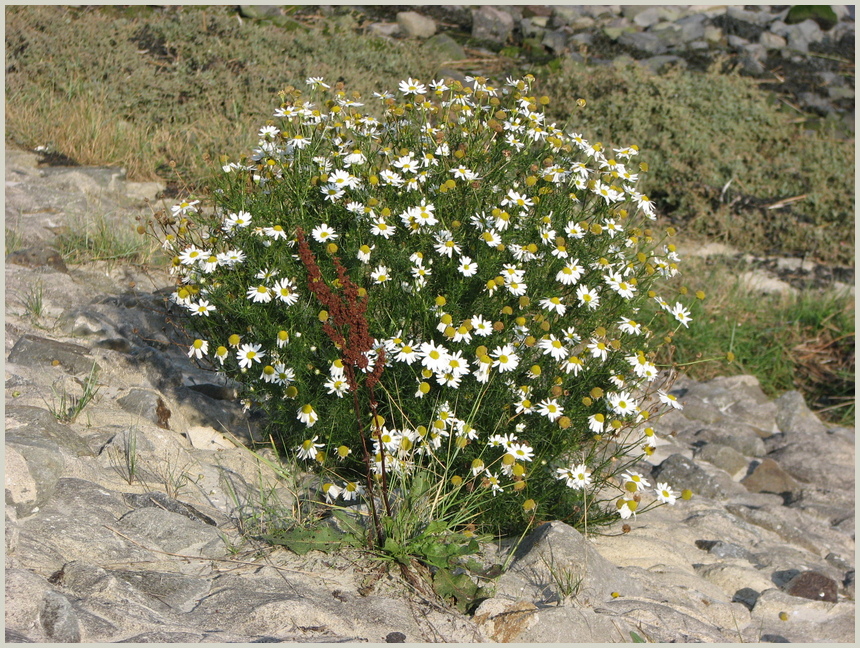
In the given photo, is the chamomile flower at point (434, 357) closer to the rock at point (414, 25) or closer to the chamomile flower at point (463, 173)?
the chamomile flower at point (463, 173)

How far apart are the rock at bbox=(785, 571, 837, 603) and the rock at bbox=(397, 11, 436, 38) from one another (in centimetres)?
928

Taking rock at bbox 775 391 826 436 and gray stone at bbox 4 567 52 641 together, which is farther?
rock at bbox 775 391 826 436

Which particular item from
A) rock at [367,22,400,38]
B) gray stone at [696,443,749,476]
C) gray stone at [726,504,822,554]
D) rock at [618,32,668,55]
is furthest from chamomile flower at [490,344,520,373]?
rock at [618,32,668,55]

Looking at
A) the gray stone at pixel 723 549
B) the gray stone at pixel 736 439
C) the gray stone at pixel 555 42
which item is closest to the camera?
the gray stone at pixel 723 549

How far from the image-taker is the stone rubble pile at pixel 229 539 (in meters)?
2.58

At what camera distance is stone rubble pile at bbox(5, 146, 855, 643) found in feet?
8.46

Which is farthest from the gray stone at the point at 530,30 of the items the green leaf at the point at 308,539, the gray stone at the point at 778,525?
the green leaf at the point at 308,539

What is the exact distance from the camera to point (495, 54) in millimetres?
11094

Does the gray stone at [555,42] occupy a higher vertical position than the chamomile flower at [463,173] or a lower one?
higher

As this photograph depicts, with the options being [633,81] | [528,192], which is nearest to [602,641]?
[528,192]

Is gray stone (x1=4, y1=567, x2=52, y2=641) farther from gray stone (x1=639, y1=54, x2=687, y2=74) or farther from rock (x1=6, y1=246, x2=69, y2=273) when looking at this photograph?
gray stone (x1=639, y1=54, x2=687, y2=74)

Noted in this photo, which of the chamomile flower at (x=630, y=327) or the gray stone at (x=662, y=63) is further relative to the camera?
the gray stone at (x=662, y=63)

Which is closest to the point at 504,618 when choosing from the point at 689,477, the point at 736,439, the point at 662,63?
the point at 689,477

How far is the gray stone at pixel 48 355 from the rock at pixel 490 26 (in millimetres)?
9034
